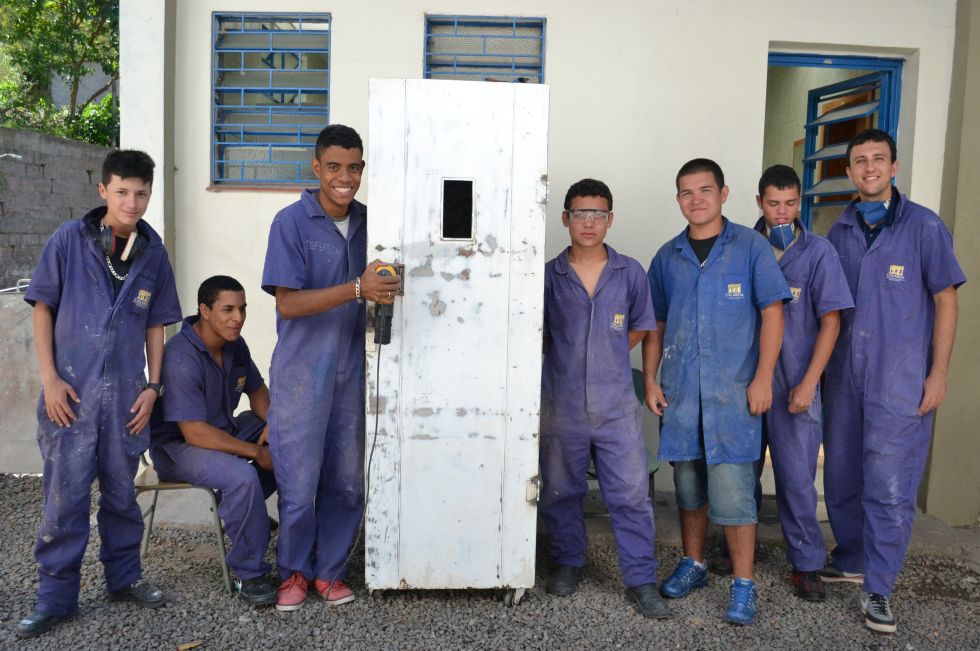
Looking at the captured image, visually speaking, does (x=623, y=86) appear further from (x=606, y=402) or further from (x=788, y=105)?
(x=788, y=105)

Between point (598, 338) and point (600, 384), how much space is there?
0.66 ft

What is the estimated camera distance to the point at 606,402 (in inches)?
119

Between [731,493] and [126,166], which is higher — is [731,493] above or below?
below

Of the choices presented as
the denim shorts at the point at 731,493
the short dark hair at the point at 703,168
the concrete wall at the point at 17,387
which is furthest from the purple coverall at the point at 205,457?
the short dark hair at the point at 703,168

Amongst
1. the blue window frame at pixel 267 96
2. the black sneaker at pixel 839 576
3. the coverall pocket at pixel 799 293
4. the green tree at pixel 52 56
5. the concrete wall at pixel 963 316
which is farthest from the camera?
the green tree at pixel 52 56

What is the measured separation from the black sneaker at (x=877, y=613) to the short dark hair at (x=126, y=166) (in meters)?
3.50

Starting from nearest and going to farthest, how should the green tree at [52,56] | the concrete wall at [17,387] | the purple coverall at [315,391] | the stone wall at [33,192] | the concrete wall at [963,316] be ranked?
the purple coverall at [315,391] < the concrete wall at [963,316] < the concrete wall at [17,387] < the stone wall at [33,192] < the green tree at [52,56]

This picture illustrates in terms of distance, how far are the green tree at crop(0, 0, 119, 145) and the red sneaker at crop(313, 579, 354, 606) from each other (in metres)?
11.1

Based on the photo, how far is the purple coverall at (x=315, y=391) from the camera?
2879 mm

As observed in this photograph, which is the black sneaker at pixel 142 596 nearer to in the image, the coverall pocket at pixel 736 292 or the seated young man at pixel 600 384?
the seated young man at pixel 600 384

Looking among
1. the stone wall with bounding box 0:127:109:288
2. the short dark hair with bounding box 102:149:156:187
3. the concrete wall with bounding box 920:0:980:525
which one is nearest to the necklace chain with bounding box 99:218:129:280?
the short dark hair with bounding box 102:149:156:187

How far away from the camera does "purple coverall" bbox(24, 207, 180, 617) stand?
273cm

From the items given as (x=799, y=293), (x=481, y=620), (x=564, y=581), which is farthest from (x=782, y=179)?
(x=481, y=620)

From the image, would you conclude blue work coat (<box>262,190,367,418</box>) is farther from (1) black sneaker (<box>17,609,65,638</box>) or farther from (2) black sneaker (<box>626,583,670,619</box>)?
(2) black sneaker (<box>626,583,670,619</box>)
